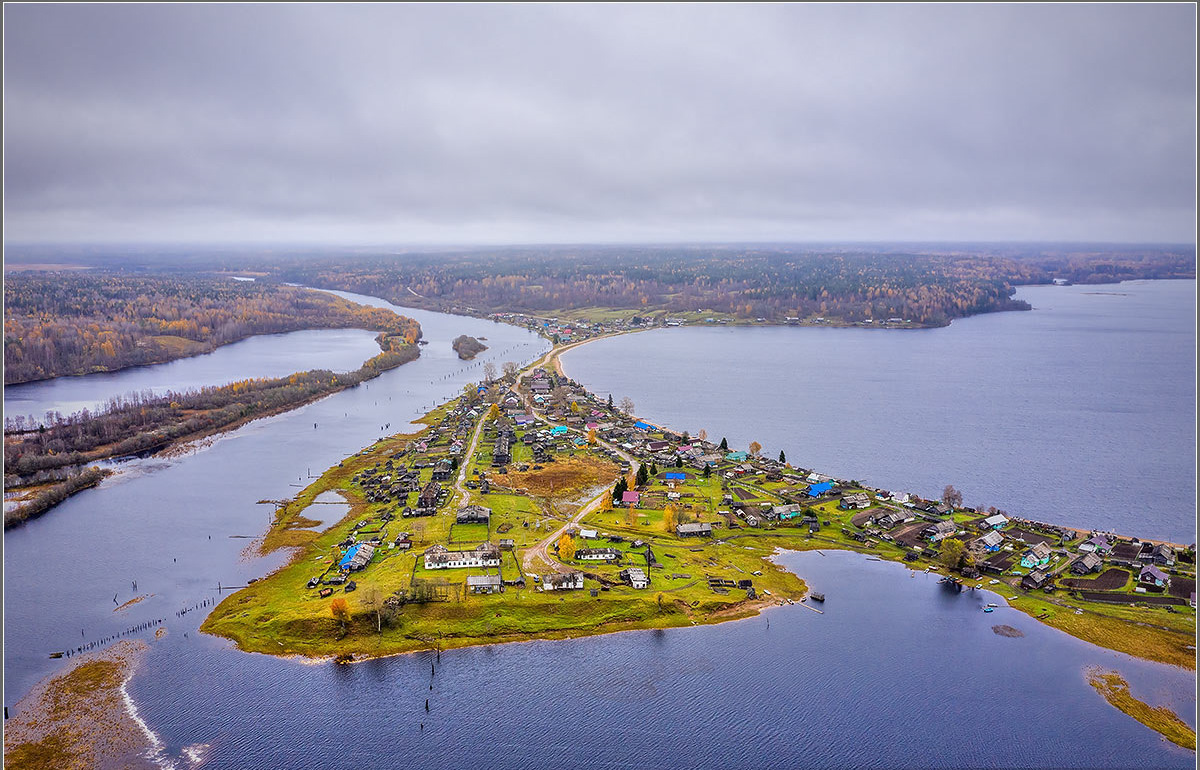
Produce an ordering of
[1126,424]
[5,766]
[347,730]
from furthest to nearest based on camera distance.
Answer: [1126,424] → [347,730] → [5,766]

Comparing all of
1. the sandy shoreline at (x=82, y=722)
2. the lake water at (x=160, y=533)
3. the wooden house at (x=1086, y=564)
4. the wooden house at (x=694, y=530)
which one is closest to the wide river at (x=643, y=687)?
the lake water at (x=160, y=533)

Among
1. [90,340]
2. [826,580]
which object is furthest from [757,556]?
[90,340]

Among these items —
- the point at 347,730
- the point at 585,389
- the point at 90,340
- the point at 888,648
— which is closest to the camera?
the point at 347,730

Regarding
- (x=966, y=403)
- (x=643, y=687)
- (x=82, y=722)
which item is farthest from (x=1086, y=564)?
(x=82, y=722)

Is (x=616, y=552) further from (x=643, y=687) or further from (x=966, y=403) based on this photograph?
(x=966, y=403)

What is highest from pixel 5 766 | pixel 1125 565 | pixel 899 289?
pixel 899 289

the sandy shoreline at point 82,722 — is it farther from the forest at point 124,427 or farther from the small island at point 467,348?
the small island at point 467,348

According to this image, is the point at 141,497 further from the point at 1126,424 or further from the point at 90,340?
the point at 1126,424
